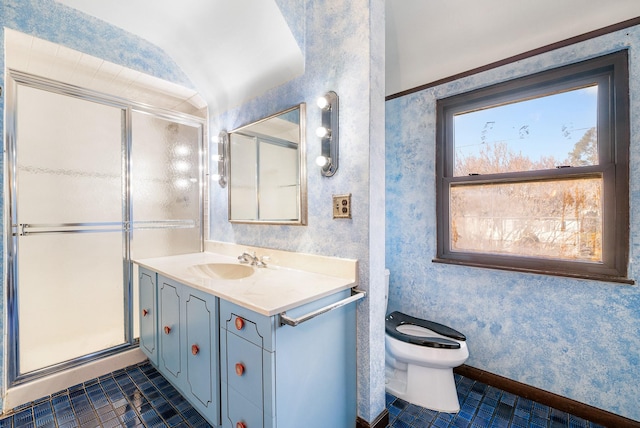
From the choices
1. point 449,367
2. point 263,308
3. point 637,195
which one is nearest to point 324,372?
point 263,308

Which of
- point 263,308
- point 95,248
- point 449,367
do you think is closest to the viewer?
point 263,308

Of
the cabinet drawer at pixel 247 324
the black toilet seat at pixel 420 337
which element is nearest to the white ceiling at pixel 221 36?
the cabinet drawer at pixel 247 324

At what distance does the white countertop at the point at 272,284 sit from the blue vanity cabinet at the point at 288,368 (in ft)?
0.16

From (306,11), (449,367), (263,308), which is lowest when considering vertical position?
(449,367)

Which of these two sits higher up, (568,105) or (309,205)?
(568,105)

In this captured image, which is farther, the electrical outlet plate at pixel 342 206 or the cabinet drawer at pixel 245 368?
the electrical outlet plate at pixel 342 206

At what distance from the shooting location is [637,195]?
1.43 meters

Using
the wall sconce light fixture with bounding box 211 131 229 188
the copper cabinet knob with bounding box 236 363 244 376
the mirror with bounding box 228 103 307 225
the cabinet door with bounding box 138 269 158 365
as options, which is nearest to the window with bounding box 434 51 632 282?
the mirror with bounding box 228 103 307 225

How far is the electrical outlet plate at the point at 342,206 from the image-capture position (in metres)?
1.48

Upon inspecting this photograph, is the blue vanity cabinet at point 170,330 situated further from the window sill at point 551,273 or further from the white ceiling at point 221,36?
the window sill at point 551,273

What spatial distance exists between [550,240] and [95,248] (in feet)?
10.2

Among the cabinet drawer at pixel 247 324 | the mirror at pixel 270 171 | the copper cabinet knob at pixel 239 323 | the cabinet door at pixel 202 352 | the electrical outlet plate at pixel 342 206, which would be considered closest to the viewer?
the cabinet drawer at pixel 247 324

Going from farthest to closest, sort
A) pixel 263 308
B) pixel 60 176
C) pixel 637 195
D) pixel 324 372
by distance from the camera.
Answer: pixel 60 176, pixel 637 195, pixel 324 372, pixel 263 308

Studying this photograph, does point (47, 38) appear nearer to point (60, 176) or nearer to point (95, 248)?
point (60, 176)
